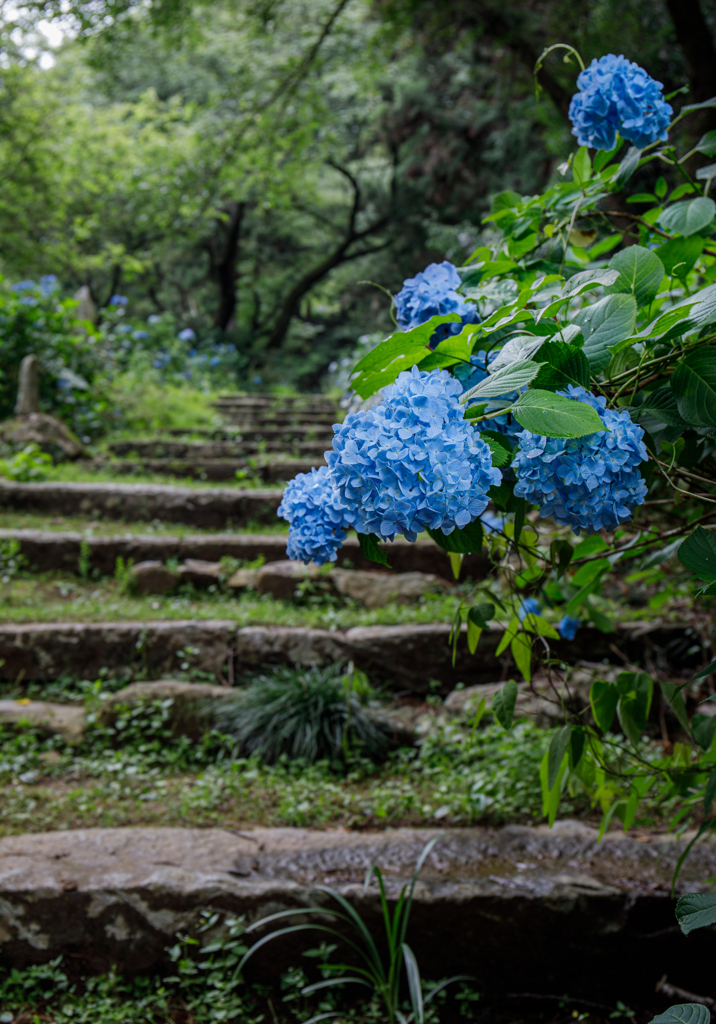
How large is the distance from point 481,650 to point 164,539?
1.93 meters

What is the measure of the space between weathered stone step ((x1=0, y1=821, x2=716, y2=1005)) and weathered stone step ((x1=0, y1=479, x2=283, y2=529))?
9.01 feet

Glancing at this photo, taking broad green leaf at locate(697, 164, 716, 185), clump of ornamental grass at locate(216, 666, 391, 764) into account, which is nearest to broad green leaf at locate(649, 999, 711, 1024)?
broad green leaf at locate(697, 164, 716, 185)

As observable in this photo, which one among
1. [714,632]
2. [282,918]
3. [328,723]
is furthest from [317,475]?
[714,632]

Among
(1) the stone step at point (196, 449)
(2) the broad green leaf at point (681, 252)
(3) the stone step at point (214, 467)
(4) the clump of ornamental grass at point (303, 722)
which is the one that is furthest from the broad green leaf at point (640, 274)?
(1) the stone step at point (196, 449)

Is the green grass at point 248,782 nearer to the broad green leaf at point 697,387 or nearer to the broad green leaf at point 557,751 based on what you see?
the broad green leaf at point 557,751

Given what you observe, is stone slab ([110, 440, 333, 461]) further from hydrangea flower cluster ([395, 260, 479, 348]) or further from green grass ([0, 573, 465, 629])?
hydrangea flower cluster ([395, 260, 479, 348])

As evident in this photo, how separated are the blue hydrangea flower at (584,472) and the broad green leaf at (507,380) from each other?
7 centimetres

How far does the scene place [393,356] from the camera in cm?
74

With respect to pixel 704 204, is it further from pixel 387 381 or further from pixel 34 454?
pixel 34 454

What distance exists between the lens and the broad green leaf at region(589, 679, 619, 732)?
117 cm

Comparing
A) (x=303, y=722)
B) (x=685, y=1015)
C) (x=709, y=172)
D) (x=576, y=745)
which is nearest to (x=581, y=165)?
(x=709, y=172)

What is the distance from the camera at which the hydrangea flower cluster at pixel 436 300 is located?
0.95 meters

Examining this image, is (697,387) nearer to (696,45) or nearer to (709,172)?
(709,172)

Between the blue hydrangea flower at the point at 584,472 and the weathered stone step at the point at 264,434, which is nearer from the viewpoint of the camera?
the blue hydrangea flower at the point at 584,472
